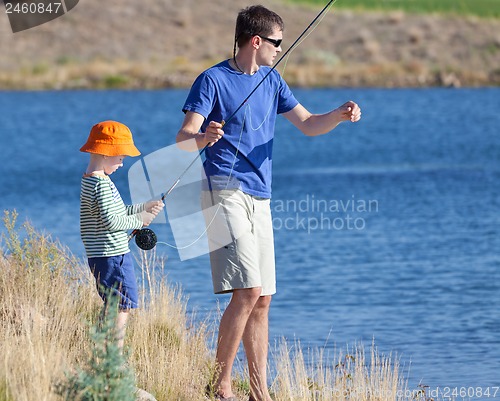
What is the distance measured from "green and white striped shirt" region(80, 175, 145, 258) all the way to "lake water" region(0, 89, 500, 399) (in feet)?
8.24

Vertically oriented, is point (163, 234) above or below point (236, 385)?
above

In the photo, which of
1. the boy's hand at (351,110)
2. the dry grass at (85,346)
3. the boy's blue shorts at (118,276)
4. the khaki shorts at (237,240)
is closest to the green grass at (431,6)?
the dry grass at (85,346)

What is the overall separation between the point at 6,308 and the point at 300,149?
2036 cm

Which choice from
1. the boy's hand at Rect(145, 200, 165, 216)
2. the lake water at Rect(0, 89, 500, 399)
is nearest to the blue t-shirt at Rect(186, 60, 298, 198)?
the boy's hand at Rect(145, 200, 165, 216)

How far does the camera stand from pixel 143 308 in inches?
258

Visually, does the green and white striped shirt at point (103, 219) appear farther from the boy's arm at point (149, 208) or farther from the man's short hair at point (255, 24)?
the man's short hair at point (255, 24)

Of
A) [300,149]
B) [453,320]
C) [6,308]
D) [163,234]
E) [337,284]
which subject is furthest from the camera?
[300,149]

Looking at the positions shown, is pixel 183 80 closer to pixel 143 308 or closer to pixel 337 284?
pixel 337 284

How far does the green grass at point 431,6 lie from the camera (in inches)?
2154

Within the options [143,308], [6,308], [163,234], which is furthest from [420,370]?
[163,234]

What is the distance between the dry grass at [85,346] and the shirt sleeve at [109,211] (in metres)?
0.51

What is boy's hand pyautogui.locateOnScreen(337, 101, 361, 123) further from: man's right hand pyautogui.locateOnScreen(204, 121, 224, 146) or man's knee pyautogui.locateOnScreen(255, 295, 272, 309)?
man's knee pyautogui.locateOnScreen(255, 295, 272, 309)

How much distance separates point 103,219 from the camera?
5.40m

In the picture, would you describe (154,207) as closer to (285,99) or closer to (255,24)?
(285,99)
